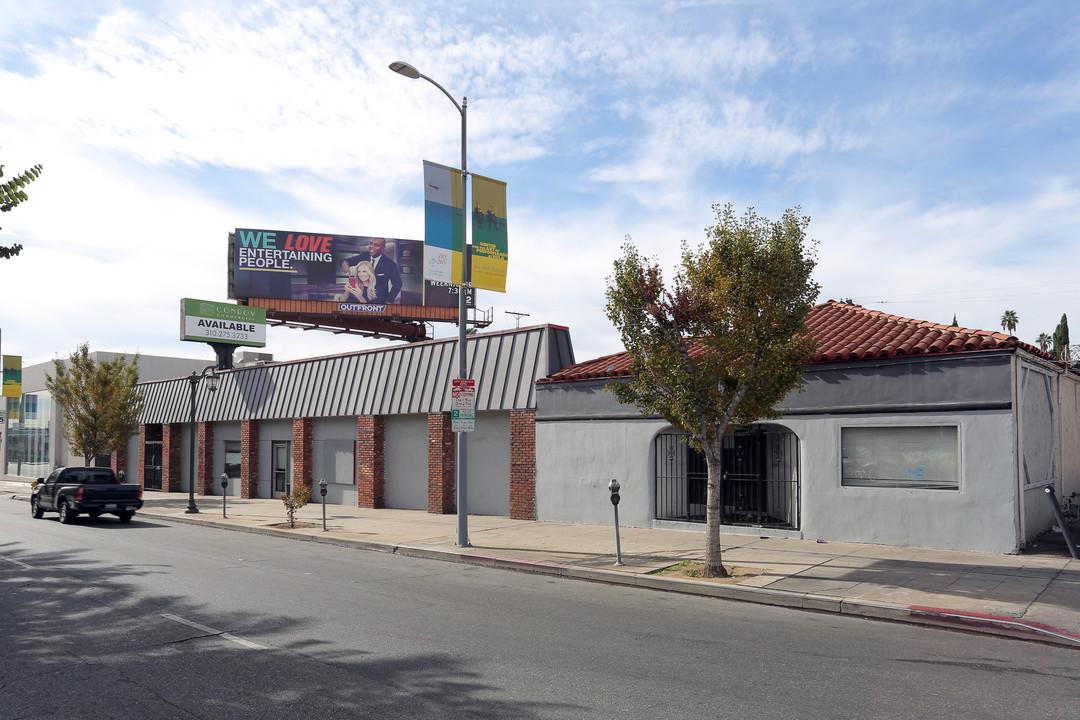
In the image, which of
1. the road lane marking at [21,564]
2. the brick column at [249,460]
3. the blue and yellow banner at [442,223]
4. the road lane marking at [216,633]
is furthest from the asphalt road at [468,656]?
the brick column at [249,460]

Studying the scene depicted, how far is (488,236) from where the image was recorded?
15406mm

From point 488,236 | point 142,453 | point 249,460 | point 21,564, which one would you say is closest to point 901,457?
point 488,236

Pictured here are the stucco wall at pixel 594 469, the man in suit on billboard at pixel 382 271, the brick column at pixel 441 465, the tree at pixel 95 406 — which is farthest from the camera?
the man in suit on billboard at pixel 382 271

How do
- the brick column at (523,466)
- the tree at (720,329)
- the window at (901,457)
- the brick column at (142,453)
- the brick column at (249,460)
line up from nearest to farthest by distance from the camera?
the tree at (720,329) → the window at (901,457) → the brick column at (523,466) → the brick column at (249,460) → the brick column at (142,453)

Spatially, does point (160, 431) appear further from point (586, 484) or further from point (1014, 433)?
point (1014, 433)

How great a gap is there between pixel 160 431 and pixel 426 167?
27977 millimetres

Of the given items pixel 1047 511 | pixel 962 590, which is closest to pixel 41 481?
pixel 962 590

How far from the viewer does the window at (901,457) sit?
13.7 meters

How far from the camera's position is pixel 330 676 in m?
6.58

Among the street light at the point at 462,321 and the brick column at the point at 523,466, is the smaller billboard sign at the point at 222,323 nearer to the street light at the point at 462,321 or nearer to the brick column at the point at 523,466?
the brick column at the point at 523,466

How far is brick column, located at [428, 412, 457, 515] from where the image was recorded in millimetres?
22031

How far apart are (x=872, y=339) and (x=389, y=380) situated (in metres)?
14.3

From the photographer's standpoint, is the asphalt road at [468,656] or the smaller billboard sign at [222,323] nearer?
the asphalt road at [468,656]

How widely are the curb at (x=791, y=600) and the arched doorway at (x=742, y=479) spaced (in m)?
5.06
